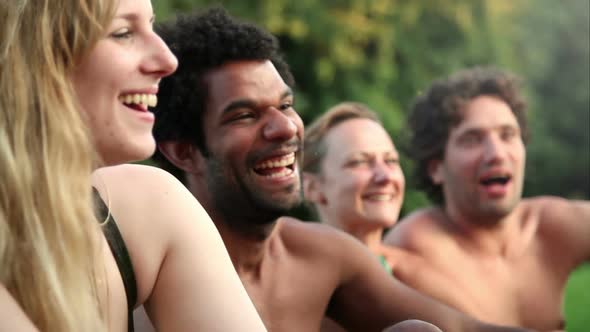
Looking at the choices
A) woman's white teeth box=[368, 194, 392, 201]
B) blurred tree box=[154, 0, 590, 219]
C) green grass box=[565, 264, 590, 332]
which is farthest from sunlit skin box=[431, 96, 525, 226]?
blurred tree box=[154, 0, 590, 219]

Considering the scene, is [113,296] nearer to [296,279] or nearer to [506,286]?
[296,279]

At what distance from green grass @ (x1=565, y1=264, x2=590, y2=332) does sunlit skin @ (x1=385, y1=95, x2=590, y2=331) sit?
6.85 feet

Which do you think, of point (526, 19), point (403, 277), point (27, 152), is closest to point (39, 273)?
point (27, 152)

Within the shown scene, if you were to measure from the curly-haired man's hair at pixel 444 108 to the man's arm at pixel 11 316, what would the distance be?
322 centimetres

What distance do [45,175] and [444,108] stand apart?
10.5 ft

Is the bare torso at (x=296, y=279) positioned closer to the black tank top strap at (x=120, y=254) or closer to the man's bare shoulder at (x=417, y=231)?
the black tank top strap at (x=120, y=254)

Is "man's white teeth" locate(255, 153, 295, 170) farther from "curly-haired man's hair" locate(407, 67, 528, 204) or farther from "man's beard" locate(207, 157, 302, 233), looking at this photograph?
"curly-haired man's hair" locate(407, 67, 528, 204)

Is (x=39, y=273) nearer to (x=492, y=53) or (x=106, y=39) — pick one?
(x=106, y=39)

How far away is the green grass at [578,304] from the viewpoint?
23.7 ft

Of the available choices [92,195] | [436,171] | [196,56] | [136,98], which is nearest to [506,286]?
[436,171]

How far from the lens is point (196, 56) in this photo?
2.99 meters

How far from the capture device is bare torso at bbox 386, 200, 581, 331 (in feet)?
14.8

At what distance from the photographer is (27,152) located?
74.4 inches

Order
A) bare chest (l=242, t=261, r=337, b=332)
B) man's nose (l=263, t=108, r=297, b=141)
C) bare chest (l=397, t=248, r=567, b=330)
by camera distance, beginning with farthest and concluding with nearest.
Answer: bare chest (l=397, t=248, r=567, b=330) → bare chest (l=242, t=261, r=337, b=332) → man's nose (l=263, t=108, r=297, b=141)
